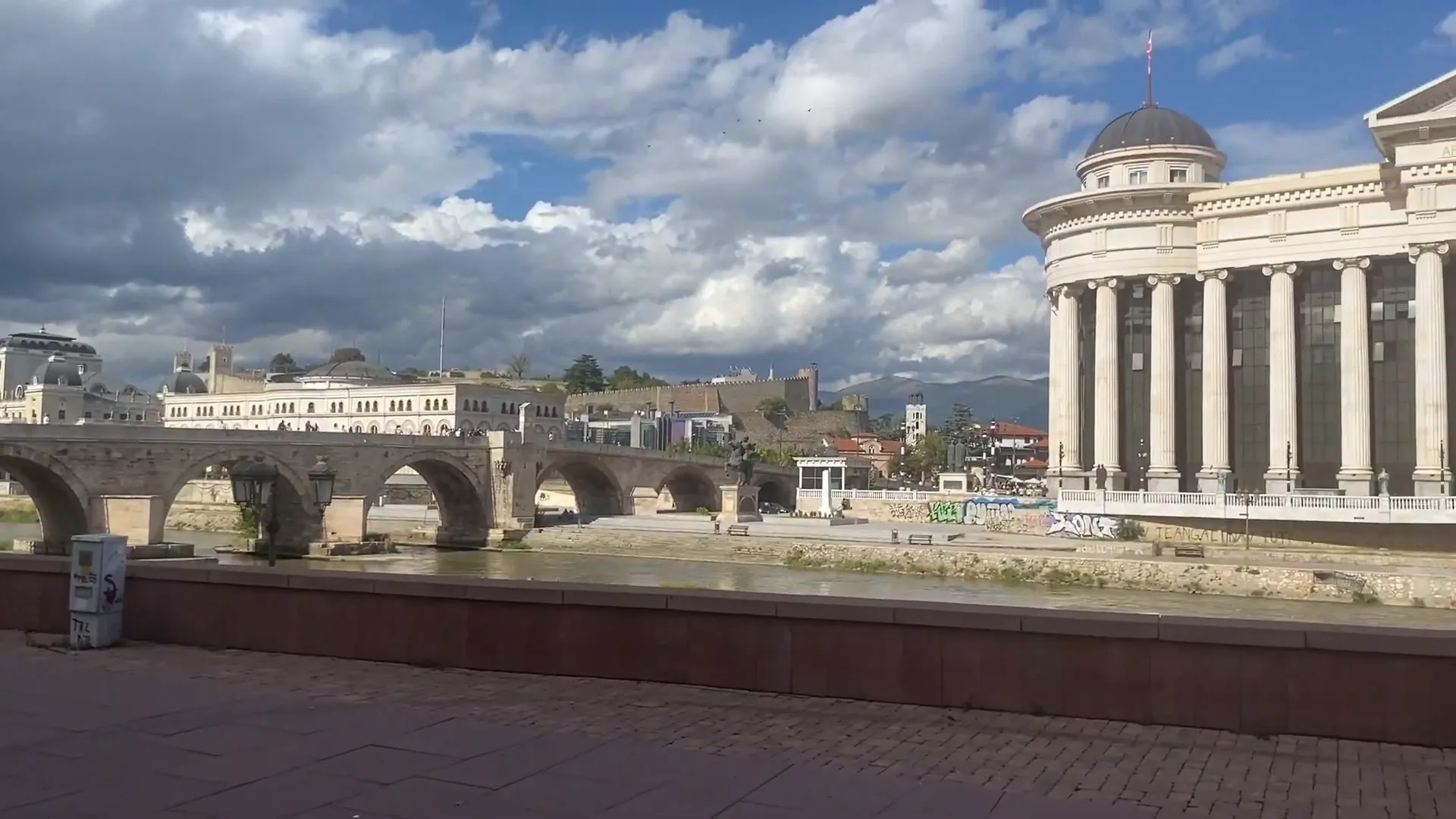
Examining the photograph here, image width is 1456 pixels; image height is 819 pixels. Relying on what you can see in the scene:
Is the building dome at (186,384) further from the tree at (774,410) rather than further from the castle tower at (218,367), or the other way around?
the tree at (774,410)

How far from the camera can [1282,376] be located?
53750mm

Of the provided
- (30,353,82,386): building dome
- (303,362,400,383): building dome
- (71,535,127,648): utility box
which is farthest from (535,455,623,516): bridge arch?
(30,353,82,386): building dome

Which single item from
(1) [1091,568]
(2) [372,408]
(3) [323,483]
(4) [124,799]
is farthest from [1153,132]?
(2) [372,408]

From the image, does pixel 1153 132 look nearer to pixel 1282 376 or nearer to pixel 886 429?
pixel 1282 376

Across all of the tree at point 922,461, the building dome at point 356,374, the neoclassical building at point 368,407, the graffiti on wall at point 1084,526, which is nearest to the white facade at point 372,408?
the neoclassical building at point 368,407

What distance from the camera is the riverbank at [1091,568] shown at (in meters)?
38.5

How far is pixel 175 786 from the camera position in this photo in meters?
7.19

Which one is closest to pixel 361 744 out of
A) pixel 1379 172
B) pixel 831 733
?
pixel 831 733

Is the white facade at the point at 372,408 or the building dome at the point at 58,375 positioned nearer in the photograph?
the white facade at the point at 372,408

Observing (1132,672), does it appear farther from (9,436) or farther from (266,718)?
(9,436)

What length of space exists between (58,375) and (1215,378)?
105 metres

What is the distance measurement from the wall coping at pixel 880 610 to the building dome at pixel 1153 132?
55.3 m

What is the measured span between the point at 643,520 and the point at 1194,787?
59260mm

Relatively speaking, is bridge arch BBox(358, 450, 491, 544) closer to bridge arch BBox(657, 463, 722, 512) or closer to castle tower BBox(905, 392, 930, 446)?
bridge arch BBox(657, 463, 722, 512)
